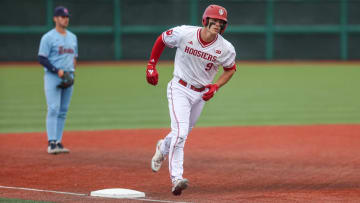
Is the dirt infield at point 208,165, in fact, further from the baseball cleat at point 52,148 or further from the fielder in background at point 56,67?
the fielder in background at point 56,67

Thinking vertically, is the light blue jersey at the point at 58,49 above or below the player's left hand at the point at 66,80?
above

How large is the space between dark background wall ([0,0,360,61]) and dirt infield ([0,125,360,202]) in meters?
18.0

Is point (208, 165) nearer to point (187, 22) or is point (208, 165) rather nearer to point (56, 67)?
point (56, 67)

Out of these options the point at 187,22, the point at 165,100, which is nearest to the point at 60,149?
the point at 165,100

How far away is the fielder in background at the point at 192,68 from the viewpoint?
22.2 feet

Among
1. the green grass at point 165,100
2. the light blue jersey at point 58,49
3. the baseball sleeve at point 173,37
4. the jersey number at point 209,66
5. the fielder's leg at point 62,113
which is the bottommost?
the green grass at point 165,100

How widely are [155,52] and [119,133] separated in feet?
15.0

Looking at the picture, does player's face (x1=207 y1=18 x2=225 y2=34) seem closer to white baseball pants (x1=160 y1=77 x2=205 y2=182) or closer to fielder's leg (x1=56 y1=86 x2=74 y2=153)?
white baseball pants (x1=160 y1=77 x2=205 y2=182)

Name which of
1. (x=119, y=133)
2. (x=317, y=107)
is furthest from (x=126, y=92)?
(x=119, y=133)

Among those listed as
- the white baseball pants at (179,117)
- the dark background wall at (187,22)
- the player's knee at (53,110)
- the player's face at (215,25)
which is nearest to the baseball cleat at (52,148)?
the player's knee at (53,110)

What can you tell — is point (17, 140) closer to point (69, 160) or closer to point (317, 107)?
point (69, 160)

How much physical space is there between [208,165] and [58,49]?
8.59ft

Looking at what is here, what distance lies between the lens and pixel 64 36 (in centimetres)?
948

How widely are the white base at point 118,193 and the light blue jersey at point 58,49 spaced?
10.3ft
